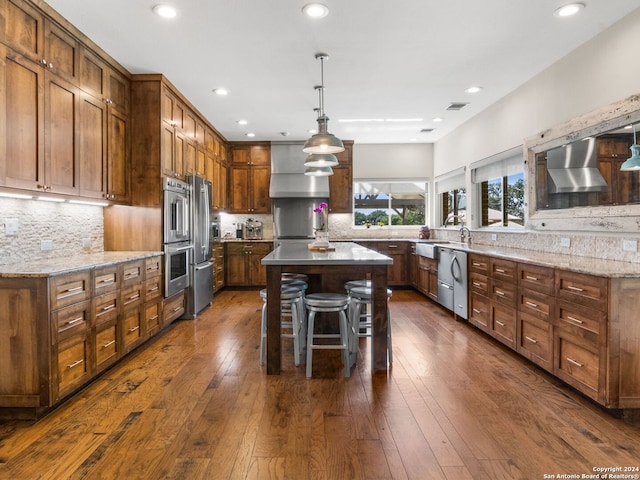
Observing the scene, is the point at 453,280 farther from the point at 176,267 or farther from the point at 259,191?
the point at 259,191

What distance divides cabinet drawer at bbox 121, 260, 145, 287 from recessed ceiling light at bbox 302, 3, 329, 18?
8.04 ft

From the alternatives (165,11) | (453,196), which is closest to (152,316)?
(165,11)

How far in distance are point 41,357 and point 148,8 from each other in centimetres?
248

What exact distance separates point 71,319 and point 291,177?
5.14m

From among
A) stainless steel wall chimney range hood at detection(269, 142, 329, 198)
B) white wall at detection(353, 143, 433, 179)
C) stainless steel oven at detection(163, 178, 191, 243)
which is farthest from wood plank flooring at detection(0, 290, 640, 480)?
white wall at detection(353, 143, 433, 179)

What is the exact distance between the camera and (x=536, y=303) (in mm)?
3121

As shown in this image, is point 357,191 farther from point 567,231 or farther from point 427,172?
point 567,231

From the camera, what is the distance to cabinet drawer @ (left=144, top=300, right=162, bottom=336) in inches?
147

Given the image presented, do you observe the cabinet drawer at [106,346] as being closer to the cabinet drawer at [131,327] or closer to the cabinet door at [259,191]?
the cabinet drawer at [131,327]

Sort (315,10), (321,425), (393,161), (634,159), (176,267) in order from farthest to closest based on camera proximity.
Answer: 1. (393,161)
2. (176,267)
3. (315,10)
4. (634,159)
5. (321,425)

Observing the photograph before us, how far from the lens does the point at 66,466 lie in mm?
1874

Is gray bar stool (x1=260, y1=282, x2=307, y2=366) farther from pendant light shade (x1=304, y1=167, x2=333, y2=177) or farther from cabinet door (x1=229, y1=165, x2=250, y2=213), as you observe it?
cabinet door (x1=229, y1=165, x2=250, y2=213)

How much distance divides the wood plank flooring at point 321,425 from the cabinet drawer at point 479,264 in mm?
946

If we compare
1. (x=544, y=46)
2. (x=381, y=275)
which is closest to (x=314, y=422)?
(x=381, y=275)
